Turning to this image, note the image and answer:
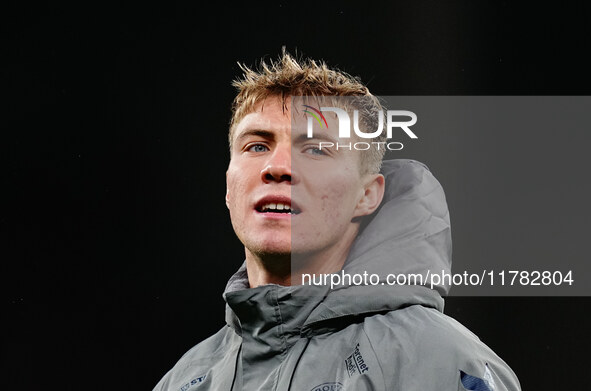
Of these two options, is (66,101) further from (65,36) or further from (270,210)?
(270,210)

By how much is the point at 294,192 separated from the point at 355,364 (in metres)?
0.36

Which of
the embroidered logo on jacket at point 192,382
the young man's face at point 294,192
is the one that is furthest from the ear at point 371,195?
the embroidered logo on jacket at point 192,382

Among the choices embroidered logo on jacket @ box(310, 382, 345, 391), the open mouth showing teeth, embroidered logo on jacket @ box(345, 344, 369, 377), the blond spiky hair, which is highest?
the blond spiky hair

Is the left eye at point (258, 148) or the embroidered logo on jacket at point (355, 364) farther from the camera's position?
the left eye at point (258, 148)

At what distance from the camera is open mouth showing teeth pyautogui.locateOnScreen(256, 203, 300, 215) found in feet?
5.14

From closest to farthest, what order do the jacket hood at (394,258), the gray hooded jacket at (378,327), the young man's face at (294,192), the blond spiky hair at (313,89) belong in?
the gray hooded jacket at (378,327) < the jacket hood at (394,258) < the young man's face at (294,192) < the blond spiky hair at (313,89)

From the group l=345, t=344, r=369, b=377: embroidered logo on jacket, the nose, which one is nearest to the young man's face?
the nose

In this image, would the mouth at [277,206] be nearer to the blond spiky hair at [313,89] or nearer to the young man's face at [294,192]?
the young man's face at [294,192]

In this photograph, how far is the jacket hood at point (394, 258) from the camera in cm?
145

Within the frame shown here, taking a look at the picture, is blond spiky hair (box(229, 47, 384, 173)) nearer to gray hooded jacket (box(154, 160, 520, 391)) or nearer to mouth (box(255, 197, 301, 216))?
gray hooded jacket (box(154, 160, 520, 391))

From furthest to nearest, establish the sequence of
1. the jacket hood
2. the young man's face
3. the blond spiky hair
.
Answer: the blond spiky hair
the young man's face
the jacket hood

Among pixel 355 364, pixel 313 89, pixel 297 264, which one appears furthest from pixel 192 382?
pixel 313 89

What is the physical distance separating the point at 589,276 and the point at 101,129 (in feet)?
4.41

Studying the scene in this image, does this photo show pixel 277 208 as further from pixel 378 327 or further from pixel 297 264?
pixel 378 327
